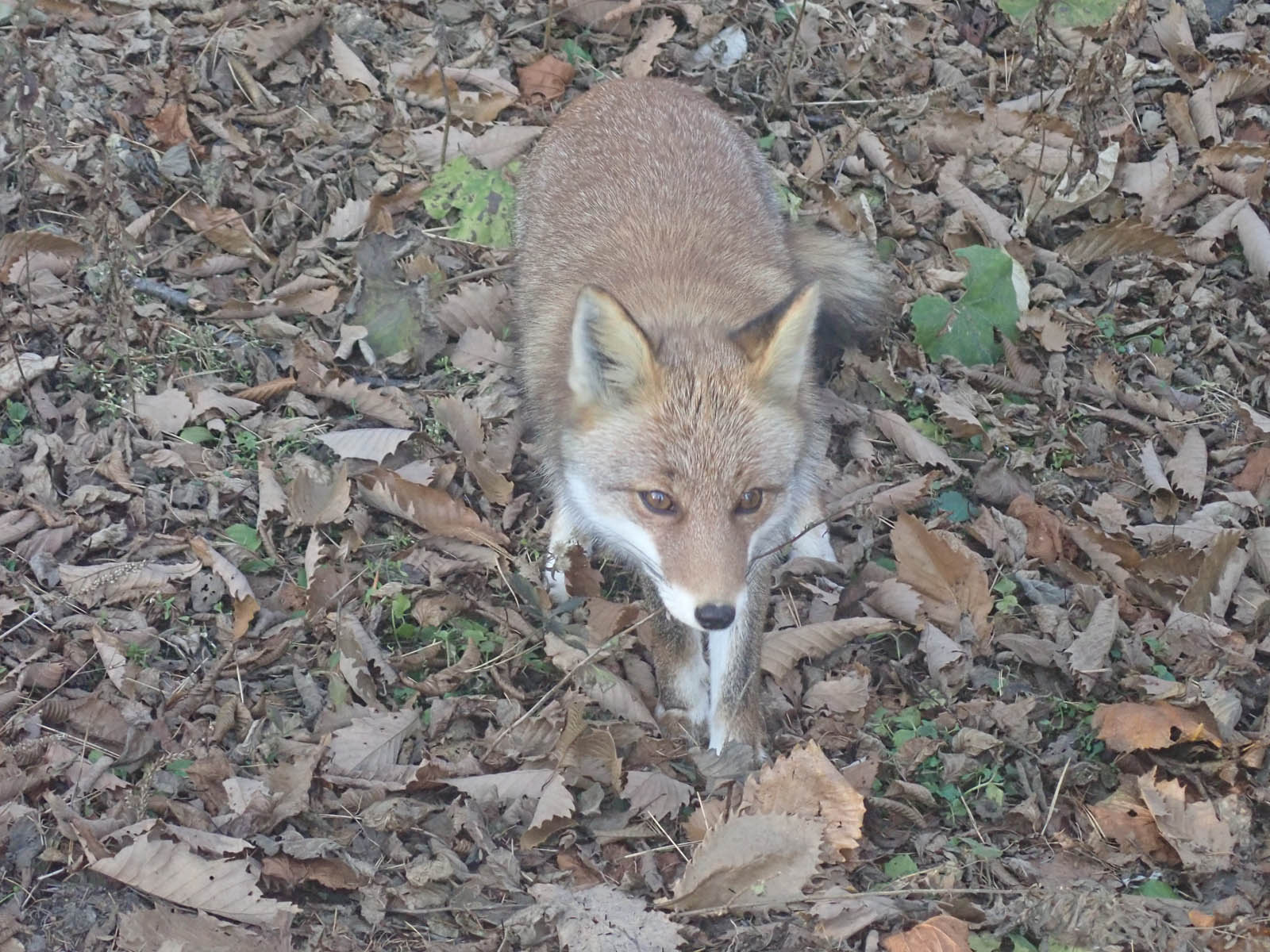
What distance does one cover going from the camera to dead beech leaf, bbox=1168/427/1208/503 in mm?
5219

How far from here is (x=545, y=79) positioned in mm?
6992

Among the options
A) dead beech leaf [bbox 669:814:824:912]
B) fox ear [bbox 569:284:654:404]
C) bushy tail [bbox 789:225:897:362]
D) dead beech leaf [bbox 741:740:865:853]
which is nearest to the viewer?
dead beech leaf [bbox 669:814:824:912]

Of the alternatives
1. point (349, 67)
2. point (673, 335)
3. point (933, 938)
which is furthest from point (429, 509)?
point (349, 67)

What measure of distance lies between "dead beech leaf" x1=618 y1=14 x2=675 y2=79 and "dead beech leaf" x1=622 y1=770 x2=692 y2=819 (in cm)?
466

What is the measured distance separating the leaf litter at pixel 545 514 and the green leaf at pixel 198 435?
42 millimetres

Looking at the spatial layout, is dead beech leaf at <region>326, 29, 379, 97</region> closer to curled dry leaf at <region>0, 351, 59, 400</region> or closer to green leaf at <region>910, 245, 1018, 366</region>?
curled dry leaf at <region>0, 351, 59, 400</region>

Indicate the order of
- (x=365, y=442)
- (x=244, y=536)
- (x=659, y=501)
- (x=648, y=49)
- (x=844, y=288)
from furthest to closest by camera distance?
(x=648, y=49) < (x=844, y=288) < (x=365, y=442) < (x=244, y=536) < (x=659, y=501)

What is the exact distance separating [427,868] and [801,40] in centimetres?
568

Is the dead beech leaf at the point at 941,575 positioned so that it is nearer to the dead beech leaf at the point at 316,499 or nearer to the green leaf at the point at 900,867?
the green leaf at the point at 900,867

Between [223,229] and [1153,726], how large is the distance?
4.80 meters

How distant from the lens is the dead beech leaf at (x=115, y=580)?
14.1 feet

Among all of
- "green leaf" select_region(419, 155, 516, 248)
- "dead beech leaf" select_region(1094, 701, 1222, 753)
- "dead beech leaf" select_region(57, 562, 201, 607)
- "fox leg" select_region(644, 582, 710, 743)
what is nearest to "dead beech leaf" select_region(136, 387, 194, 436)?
"dead beech leaf" select_region(57, 562, 201, 607)

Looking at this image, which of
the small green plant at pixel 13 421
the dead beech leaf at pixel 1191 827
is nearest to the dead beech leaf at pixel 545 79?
the small green plant at pixel 13 421

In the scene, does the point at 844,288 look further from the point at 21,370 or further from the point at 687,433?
the point at 21,370
